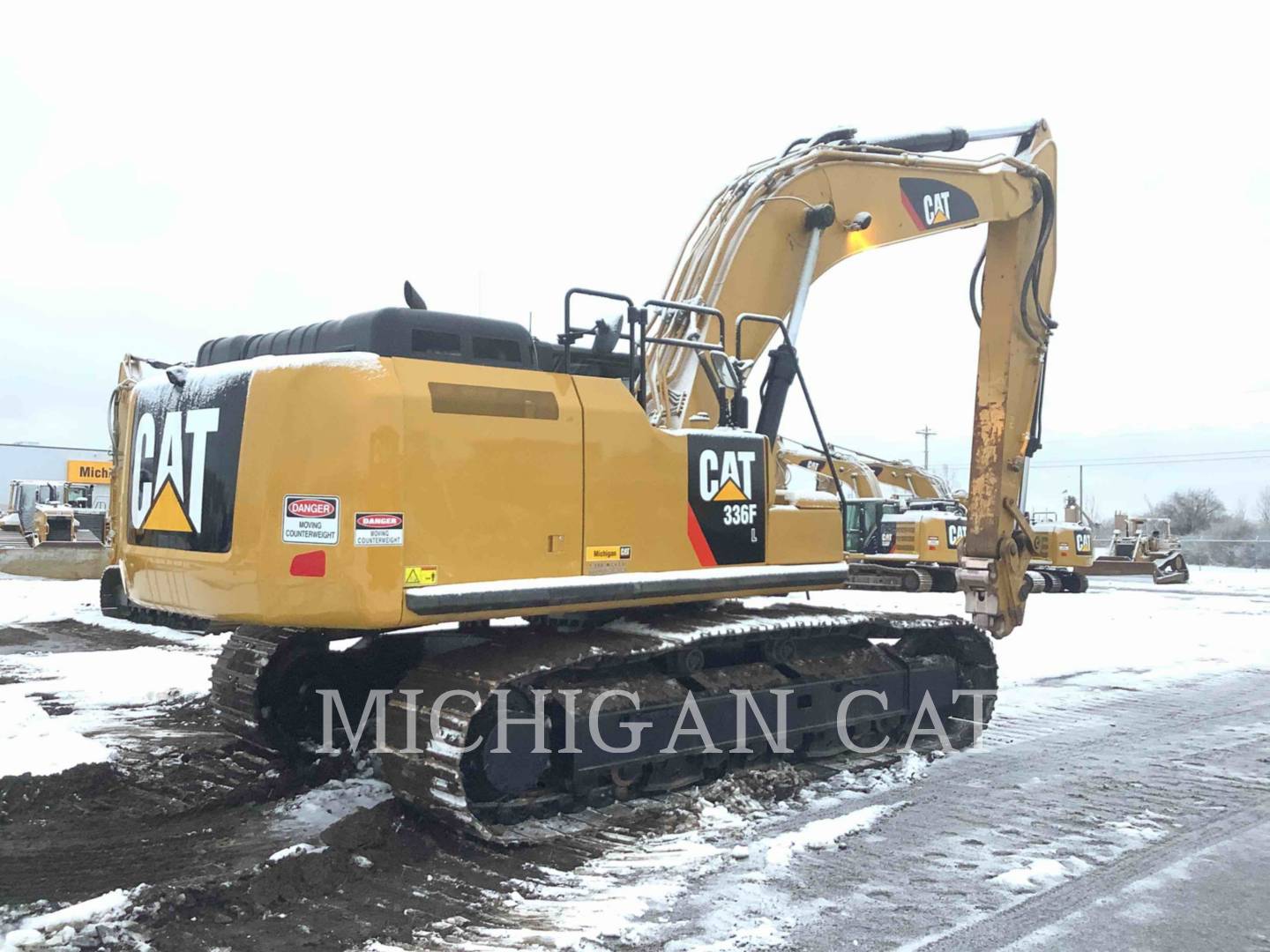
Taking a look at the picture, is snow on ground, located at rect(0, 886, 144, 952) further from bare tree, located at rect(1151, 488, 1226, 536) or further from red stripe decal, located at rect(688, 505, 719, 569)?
bare tree, located at rect(1151, 488, 1226, 536)

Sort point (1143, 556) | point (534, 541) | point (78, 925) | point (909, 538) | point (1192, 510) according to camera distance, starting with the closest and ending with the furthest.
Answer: point (78, 925) < point (534, 541) < point (909, 538) < point (1143, 556) < point (1192, 510)

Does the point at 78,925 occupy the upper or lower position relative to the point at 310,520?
lower

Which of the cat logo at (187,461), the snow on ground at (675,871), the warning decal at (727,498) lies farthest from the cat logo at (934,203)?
the cat logo at (187,461)

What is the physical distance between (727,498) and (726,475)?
12 cm

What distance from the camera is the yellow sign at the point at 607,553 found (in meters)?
5.17

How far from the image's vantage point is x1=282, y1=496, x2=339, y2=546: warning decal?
14.5ft

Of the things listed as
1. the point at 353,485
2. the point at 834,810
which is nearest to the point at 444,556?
the point at 353,485

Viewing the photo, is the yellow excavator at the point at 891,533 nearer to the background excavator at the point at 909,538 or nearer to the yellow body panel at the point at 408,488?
the background excavator at the point at 909,538

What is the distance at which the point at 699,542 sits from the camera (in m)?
5.68

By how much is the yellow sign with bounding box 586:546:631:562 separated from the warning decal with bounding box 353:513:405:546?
102cm

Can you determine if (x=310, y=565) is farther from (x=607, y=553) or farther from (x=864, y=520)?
(x=864, y=520)

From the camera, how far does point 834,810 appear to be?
5441 millimetres

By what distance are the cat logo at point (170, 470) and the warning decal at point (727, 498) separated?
7.70 ft

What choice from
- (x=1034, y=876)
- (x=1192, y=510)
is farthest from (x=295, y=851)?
(x=1192, y=510)
